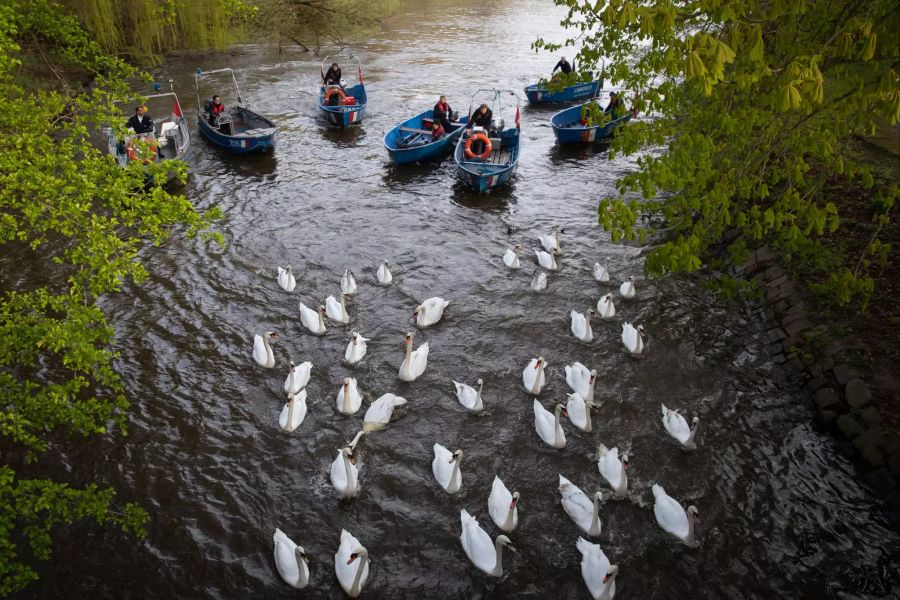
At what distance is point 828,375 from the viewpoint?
32.0 ft

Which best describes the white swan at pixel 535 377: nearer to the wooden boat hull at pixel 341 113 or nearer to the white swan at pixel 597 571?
the white swan at pixel 597 571

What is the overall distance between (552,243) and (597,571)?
28.8 ft

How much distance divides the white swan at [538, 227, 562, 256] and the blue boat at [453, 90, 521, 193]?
3328 mm

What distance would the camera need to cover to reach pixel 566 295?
42.9 feet

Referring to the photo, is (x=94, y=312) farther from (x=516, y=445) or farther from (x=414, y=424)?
(x=516, y=445)

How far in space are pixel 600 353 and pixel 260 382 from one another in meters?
6.78

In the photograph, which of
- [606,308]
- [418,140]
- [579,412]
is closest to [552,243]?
[606,308]

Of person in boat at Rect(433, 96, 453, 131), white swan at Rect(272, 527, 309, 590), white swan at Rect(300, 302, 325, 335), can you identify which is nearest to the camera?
→ white swan at Rect(272, 527, 309, 590)

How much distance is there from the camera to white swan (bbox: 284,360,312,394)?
1004 cm

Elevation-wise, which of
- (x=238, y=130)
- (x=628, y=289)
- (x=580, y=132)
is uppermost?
(x=580, y=132)

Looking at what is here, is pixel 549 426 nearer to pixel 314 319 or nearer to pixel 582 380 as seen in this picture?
pixel 582 380

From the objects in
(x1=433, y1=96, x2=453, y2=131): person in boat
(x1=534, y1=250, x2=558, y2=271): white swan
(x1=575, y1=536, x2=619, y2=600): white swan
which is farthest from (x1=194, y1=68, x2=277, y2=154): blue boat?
(x1=575, y1=536, x2=619, y2=600): white swan

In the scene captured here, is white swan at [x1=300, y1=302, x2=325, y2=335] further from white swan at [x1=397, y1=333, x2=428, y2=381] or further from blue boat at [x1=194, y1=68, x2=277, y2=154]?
blue boat at [x1=194, y1=68, x2=277, y2=154]

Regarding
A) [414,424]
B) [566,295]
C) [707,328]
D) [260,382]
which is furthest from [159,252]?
[707,328]
